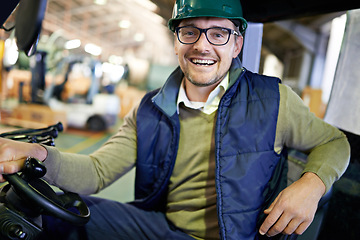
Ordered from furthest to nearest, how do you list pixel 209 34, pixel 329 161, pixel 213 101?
pixel 213 101 → pixel 209 34 → pixel 329 161

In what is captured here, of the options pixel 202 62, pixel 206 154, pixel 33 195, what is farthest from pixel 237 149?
pixel 33 195

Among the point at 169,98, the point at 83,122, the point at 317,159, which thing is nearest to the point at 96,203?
the point at 169,98

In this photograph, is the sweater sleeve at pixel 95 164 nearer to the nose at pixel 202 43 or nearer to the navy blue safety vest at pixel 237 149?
the navy blue safety vest at pixel 237 149

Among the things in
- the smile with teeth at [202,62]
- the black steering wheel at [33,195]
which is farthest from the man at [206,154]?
the black steering wheel at [33,195]

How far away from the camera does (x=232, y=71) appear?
1.34 meters

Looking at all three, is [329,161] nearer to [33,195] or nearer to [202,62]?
[202,62]

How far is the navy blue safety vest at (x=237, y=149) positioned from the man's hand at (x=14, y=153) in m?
0.47

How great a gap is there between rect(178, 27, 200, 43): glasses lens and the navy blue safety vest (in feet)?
0.76

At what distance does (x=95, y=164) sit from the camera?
4.62 ft

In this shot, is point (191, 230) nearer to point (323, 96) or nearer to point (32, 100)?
point (323, 96)

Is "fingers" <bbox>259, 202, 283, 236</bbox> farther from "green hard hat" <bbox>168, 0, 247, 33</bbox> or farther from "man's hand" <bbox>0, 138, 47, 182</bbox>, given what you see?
"man's hand" <bbox>0, 138, 47, 182</bbox>

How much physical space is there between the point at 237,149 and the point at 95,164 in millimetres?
676

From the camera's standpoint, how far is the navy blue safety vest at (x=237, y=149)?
3.94 feet

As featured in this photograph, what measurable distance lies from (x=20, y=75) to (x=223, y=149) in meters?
8.97
